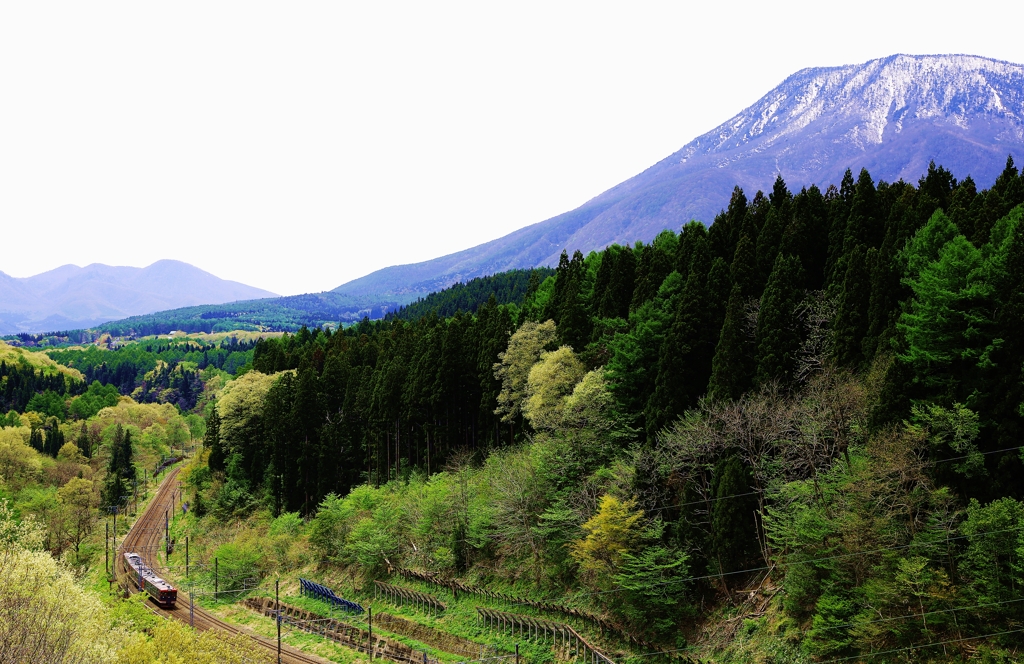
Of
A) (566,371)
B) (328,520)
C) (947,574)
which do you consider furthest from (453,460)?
(947,574)

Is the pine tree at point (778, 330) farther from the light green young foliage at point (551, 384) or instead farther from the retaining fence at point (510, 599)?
the retaining fence at point (510, 599)

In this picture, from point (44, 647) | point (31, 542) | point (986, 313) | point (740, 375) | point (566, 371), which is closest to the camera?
point (44, 647)

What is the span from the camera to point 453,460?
60.2 m

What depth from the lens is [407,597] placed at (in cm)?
4928

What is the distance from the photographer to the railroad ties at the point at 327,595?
165 ft

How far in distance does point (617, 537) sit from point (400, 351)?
3843 cm

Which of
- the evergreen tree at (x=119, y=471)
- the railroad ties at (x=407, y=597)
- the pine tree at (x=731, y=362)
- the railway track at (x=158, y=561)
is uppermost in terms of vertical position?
the pine tree at (x=731, y=362)

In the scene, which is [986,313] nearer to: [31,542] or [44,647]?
[44,647]

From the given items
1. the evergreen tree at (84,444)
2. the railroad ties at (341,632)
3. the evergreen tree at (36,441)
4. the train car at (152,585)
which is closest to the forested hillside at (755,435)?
the railroad ties at (341,632)

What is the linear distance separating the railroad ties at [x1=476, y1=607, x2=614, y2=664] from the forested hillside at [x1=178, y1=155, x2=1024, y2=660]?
1.92 metres

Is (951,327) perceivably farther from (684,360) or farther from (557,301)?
(557,301)

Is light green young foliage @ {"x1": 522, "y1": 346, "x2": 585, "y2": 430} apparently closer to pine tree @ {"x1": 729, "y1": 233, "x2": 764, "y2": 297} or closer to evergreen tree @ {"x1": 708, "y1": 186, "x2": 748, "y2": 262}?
evergreen tree @ {"x1": 708, "y1": 186, "x2": 748, "y2": 262}

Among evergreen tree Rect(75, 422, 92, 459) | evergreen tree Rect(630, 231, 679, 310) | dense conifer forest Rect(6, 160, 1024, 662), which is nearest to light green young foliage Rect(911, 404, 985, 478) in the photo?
dense conifer forest Rect(6, 160, 1024, 662)

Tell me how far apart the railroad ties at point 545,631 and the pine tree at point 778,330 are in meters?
14.9
